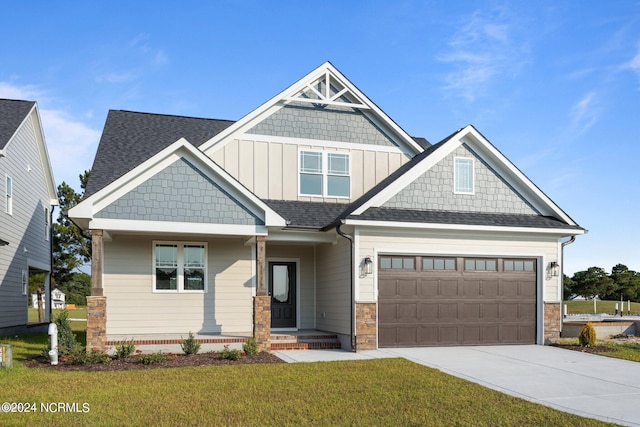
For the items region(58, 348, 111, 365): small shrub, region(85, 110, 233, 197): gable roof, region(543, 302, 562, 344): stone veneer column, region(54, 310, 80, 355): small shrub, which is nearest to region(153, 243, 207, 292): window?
region(85, 110, 233, 197): gable roof

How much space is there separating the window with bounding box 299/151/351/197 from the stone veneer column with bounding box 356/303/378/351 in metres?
4.05

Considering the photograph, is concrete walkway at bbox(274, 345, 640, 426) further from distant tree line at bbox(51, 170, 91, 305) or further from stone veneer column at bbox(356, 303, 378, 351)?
distant tree line at bbox(51, 170, 91, 305)

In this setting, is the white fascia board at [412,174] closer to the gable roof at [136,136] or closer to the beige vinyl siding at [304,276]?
the beige vinyl siding at [304,276]

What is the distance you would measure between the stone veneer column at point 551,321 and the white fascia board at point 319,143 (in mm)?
6165

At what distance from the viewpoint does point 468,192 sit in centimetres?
1583

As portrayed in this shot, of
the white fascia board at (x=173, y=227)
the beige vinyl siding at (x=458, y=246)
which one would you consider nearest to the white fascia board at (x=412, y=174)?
the beige vinyl siding at (x=458, y=246)

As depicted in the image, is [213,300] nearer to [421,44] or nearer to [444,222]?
[444,222]

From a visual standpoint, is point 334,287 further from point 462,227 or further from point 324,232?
point 462,227

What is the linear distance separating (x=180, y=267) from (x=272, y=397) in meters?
7.92

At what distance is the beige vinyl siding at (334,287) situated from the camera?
1473cm

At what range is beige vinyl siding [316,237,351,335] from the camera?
14.7 metres

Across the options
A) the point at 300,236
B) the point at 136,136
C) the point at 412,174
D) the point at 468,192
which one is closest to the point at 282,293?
the point at 300,236

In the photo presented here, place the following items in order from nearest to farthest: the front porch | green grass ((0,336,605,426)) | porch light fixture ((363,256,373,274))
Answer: green grass ((0,336,605,426))
the front porch
porch light fixture ((363,256,373,274))

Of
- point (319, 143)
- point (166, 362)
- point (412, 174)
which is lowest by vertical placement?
point (166, 362)
